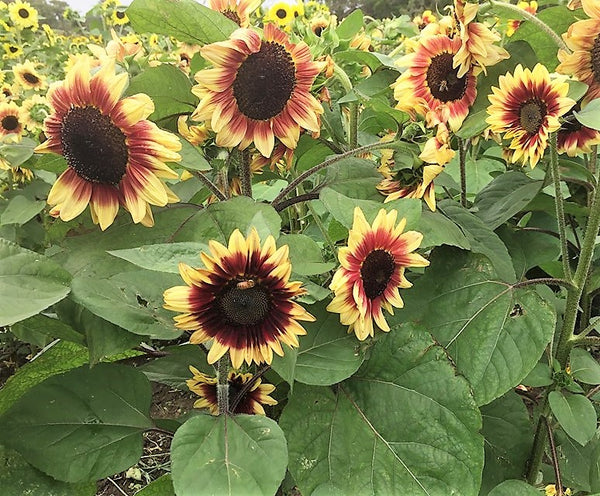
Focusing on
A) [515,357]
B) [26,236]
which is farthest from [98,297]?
[26,236]

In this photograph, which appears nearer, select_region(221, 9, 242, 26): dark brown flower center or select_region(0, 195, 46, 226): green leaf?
select_region(221, 9, 242, 26): dark brown flower center

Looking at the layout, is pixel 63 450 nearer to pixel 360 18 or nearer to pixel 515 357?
pixel 515 357

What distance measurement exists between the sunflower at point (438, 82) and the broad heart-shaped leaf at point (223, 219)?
0.83 ft

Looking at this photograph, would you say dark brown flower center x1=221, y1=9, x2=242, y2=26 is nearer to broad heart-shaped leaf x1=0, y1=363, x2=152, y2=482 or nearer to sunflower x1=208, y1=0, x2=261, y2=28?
sunflower x1=208, y1=0, x2=261, y2=28

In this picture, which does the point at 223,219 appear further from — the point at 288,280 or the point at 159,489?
the point at 159,489

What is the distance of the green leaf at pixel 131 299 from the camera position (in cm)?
59

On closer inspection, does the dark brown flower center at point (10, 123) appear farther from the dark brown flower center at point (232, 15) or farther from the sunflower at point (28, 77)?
the dark brown flower center at point (232, 15)

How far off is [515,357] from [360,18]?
573 millimetres

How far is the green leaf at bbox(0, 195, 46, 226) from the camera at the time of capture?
3.76ft

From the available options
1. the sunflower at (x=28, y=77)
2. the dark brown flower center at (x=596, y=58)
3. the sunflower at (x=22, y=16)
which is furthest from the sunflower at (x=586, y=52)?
the sunflower at (x=22, y=16)

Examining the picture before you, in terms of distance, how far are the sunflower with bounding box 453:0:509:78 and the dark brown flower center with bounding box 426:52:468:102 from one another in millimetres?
24

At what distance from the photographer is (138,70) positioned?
0.81 meters

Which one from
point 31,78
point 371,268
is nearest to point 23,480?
point 371,268

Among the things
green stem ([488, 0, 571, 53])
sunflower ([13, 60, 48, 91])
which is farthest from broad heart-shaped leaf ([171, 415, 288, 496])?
sunflower ([13, 60, 48, 91])
